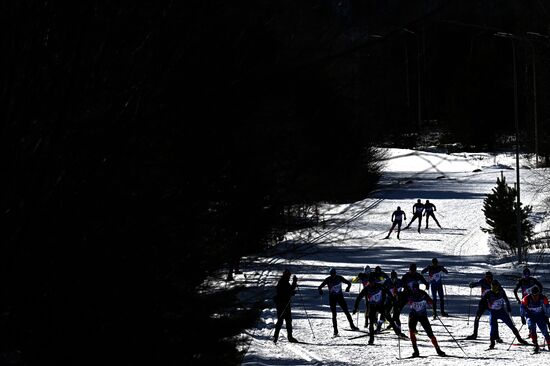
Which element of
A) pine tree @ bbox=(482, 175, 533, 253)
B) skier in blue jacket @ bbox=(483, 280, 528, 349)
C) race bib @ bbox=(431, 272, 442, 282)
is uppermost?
pine tree @ bbox=(482, 175, 533, 253)

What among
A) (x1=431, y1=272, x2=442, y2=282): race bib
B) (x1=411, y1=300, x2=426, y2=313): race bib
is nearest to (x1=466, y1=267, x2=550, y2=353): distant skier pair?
(x1=411, y1=300, x2=426, y2=313): race bib

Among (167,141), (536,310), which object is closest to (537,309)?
(536,310)

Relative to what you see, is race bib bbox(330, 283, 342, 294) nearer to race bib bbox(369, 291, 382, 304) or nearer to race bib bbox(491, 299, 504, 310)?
race bib bbox(369, 291, 382, 304)

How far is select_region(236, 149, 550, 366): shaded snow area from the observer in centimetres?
418

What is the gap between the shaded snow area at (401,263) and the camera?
165 inches

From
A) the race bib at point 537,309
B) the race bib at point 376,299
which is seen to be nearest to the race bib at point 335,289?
the race bib at point 376,299

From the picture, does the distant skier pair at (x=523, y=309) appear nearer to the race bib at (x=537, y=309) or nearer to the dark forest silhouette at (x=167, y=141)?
the race bib at (x=537, y=309)

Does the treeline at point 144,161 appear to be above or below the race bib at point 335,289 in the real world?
above

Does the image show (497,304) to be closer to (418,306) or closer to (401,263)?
(418,306)

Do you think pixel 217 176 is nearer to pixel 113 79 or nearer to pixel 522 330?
pixel 113 79

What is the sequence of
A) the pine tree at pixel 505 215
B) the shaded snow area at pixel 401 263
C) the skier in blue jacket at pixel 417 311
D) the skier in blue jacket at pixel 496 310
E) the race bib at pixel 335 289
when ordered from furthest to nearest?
the pine tree at pixel 505 215
the race bib at pixel 335 289
the skier in blue jacket at pixel 496 310
the skier in blue jacket at pixel 417 311
the shaded snow area at pixel 401 263

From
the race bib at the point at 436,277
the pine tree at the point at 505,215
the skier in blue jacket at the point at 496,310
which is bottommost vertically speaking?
the skier in blue jacket at the point at 496,310

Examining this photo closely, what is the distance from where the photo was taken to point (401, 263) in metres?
36.8

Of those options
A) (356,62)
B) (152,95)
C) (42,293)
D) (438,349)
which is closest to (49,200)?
(42,293)
